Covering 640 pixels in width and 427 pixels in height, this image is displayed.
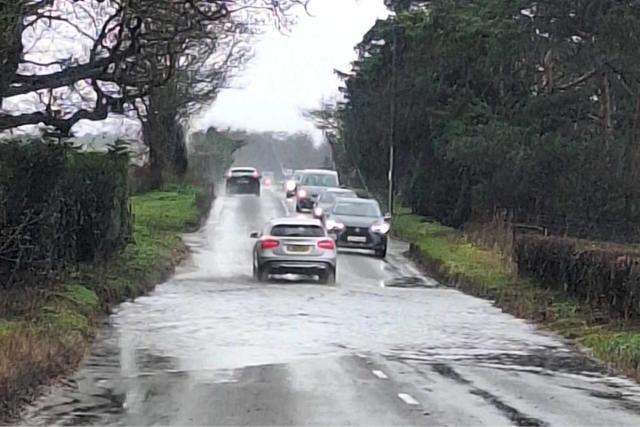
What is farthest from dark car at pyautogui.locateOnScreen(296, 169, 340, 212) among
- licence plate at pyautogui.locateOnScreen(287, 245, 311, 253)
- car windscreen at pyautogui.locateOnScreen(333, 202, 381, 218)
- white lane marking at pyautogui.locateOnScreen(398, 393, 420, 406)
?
white lane marking at pyautogui.locateOnScreen(398, 393, 420, 406)

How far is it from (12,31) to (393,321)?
8505 millimetres

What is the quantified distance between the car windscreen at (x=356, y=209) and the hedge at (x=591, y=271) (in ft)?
38.4

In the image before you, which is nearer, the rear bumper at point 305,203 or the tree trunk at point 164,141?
the tree trunk at point 164,141

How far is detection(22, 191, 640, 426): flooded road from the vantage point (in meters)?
12.1

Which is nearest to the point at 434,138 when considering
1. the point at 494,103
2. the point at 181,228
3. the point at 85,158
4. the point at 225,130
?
the point at 494,103

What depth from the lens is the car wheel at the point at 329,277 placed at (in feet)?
98.5

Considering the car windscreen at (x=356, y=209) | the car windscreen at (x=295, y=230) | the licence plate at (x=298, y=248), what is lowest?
the licence plate at (x=298, y=248)

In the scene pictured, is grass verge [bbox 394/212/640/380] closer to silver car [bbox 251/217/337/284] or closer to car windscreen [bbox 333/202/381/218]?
car windscreen [bbox 333/202/381/218]

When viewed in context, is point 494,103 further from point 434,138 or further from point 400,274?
point 400,274

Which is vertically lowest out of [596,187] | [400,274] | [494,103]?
[400,274]

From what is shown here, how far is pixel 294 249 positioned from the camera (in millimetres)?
29766

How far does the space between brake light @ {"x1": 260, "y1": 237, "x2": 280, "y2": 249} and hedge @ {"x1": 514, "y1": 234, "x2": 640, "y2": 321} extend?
5665 millimetres

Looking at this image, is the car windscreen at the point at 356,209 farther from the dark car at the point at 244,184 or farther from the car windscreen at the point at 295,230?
the dark car at the point at 244,184

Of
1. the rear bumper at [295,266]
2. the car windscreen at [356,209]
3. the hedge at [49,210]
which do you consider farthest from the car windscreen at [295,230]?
the car windscreen at [356,209]
